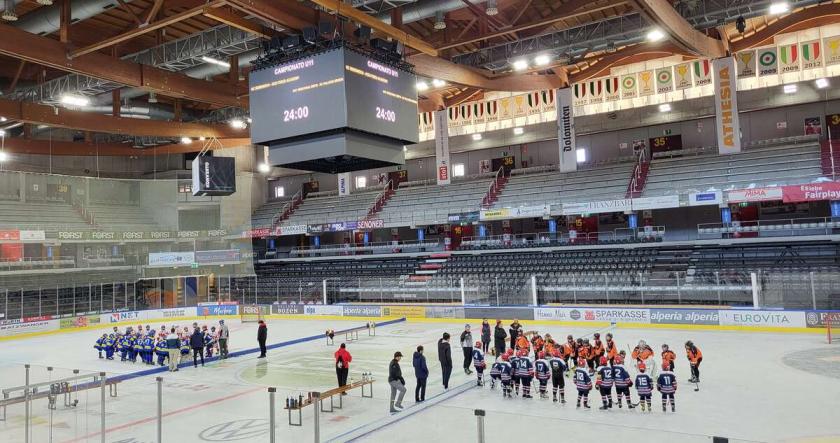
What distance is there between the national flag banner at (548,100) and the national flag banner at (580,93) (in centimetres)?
182

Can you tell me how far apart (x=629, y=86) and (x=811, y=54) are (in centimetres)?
910

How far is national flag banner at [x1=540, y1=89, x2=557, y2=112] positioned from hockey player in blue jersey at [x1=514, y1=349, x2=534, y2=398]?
28008 mm

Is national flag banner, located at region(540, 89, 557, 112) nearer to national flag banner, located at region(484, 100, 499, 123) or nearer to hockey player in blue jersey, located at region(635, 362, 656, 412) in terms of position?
national flag banner, located at region(484, 100, 499, 123)

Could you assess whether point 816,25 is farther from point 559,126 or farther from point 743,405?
point 743,405

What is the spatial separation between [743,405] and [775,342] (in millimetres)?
9116

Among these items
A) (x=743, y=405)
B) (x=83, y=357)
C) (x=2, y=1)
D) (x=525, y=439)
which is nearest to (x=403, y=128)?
(x=525, y=439)

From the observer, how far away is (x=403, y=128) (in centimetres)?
1292

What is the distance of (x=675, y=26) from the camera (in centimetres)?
1956

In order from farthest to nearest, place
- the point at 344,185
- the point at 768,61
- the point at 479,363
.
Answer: the point at 344,185 → the point at 768,61 → the point at 479,363

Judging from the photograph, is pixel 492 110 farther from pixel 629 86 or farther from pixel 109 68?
pixel 109 68

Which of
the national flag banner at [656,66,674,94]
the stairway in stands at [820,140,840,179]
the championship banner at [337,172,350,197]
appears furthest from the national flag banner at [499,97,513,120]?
the stairway in stands at [820,140,840,179]

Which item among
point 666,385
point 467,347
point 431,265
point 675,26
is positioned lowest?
point 666,385

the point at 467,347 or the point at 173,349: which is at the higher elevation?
the point at 467,347

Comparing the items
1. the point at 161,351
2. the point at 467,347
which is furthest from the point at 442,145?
the point at 467,347
